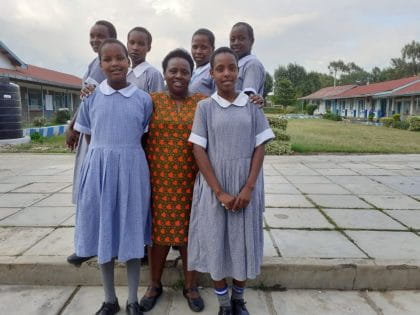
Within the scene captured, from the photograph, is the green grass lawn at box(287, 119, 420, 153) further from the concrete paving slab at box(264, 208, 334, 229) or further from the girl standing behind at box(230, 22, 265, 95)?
the girl standing behind at box(230, 22, 265, 95)

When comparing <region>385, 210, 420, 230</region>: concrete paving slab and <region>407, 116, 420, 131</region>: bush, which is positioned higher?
<region>407, 116, 420, 131</region>: bush

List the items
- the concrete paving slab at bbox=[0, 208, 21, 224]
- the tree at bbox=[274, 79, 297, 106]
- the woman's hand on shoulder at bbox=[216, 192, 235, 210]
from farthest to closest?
the tree at bbox=[274, 79, 297, 106], the concrete paving slab at bbox=[0, 208, 21, 224], the woman's hand on shoulder at bbox=[216, 192, 235, 210]

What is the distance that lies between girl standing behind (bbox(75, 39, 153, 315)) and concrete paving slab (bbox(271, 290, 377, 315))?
39.8 inches

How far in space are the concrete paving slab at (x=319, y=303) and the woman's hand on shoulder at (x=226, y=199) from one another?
0.83 m

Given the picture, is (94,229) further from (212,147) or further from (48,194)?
(48,194)

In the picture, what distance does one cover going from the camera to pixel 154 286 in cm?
231

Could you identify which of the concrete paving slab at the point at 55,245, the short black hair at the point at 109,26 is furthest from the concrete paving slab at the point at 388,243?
the short black hair at the point at 109,26

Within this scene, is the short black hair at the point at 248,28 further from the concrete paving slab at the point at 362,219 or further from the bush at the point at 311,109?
the bush at the point at 311,109

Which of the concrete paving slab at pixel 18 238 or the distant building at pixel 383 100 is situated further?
the distant building at pixel 383 100

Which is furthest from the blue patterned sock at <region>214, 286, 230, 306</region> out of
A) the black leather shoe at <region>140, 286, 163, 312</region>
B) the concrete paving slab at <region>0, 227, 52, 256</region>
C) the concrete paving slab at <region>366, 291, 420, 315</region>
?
the concrete paving slab at <region>0, 227, 52, 256</region>

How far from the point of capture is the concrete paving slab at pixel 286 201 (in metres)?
3.99

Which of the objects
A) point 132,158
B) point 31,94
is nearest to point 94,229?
point 132,158

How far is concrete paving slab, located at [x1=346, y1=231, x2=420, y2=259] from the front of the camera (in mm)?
2662

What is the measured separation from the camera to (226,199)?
6.16 feet
